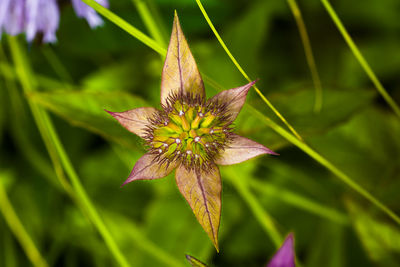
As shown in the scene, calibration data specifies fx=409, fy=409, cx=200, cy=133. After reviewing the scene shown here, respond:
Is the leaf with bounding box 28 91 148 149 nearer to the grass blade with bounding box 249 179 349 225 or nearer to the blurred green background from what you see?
the blurred green background

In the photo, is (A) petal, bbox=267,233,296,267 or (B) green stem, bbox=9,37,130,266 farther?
(B) green stem, bbox=9,37,130,266

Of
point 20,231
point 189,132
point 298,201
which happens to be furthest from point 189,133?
point 20,231

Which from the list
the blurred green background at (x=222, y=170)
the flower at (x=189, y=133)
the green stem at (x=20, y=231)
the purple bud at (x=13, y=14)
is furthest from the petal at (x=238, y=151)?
the green stem at (x=20, y=231)

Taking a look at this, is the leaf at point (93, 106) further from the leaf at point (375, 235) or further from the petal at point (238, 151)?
the leaf at point (375, 235)

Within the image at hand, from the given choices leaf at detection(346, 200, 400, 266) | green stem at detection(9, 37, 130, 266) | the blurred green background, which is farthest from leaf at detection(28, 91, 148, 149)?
leaf at detection(346, 200, 400, 266)

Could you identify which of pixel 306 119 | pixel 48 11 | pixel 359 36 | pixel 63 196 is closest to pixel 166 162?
pixel 306 119

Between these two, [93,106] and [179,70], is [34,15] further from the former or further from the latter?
[179,70]
